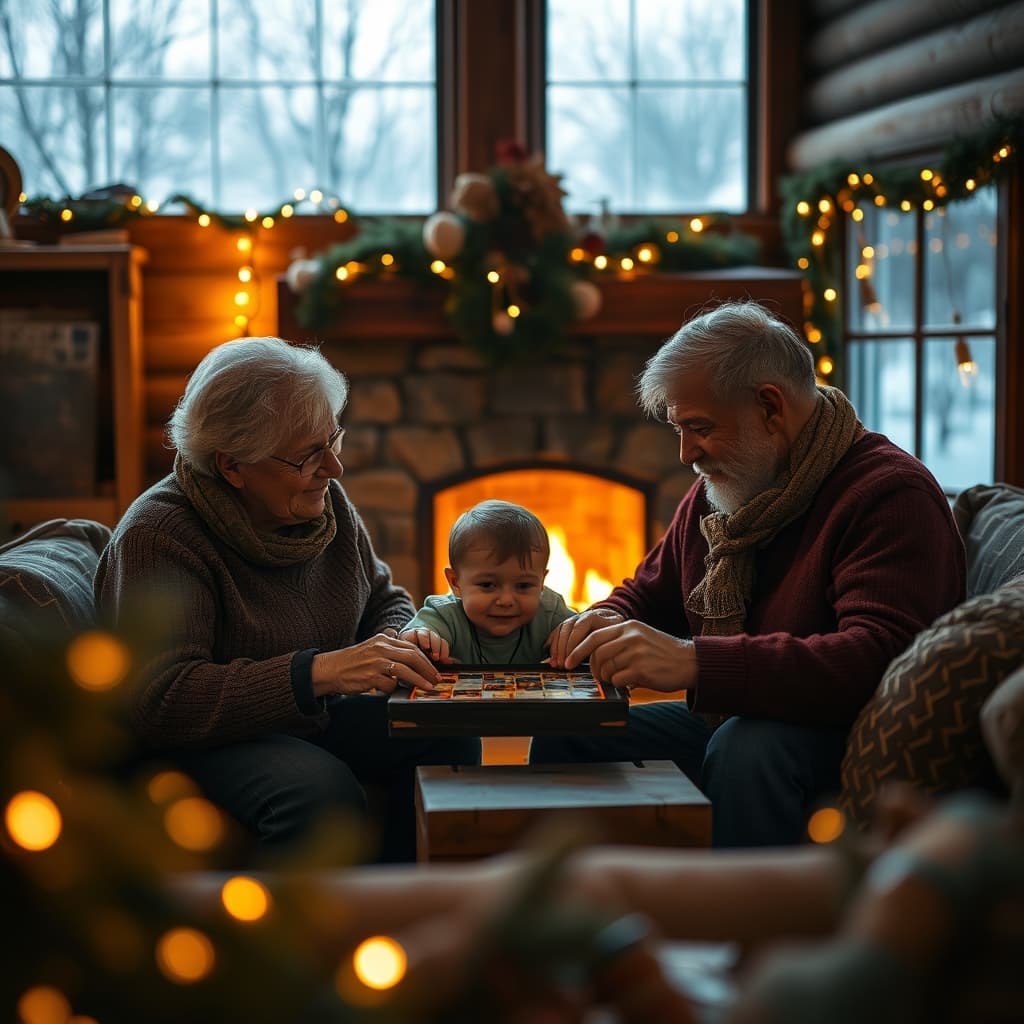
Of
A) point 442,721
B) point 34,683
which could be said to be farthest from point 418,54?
point 34,683

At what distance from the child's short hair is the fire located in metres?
2.23

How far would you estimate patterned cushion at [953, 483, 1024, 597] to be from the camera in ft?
8.55

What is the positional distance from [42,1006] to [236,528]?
1.45 m

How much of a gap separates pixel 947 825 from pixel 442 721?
1.14 meters

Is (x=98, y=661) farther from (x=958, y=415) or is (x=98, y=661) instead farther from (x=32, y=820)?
(x=958, y=415)

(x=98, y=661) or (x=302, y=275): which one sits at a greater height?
(x=302, y=275)

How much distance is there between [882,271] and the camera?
4598 millimetres

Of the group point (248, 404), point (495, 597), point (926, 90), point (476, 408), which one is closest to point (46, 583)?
point (248, 404)

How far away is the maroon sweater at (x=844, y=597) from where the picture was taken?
7.30 feet

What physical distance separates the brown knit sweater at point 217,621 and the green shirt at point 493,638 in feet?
0.65

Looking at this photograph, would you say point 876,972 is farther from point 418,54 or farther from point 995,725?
point 418,54

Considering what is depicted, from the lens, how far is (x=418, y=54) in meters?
4.95

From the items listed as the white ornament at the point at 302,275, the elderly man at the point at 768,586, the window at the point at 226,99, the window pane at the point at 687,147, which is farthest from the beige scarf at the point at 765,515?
the window at the point at 226,99

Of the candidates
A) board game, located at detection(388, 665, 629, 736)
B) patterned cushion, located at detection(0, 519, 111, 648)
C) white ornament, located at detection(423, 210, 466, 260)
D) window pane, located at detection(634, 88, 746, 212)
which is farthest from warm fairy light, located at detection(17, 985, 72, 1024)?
window pane, located at detection(634, 88, 746, 212)
